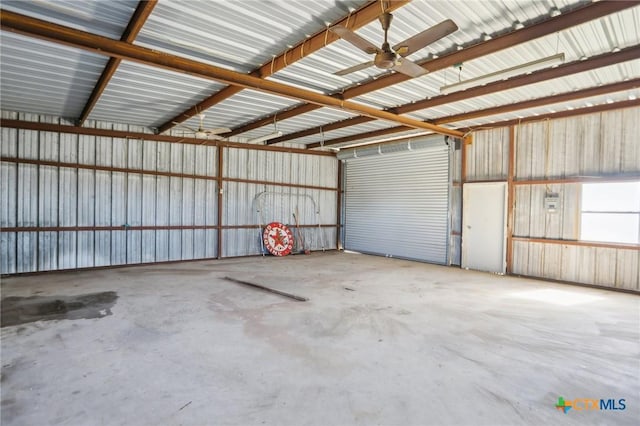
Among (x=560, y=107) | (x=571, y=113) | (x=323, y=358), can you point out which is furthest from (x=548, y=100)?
(x=323, y=358)

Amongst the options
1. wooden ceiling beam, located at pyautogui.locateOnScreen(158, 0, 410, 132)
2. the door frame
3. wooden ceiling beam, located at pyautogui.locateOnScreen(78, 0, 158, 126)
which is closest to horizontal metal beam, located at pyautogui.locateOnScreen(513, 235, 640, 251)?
the door frame

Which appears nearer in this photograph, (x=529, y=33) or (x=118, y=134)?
(x=529, y=33)

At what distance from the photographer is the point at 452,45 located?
424 cm

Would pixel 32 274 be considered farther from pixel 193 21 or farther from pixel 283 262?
pixel 193 21

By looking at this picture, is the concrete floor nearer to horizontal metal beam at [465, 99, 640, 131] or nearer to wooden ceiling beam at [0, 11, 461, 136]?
wooden ceiling beam at [0, 11, 461, 136]

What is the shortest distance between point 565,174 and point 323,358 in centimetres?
632

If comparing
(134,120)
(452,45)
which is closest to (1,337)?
(134,120)

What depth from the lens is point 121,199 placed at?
7992mm

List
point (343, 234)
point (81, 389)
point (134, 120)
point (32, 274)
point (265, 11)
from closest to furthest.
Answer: point (81, 389)
point (265, 11)
point (32, 274)
point (134, 120)
point (343, 234)

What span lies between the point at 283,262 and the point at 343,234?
3.40 m

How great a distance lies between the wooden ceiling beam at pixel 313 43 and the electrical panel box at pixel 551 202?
5.68 meters

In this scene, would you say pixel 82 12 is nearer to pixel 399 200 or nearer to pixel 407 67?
pixel 407 67

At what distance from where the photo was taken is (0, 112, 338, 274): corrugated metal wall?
6.92 metres

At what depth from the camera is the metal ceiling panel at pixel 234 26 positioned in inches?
134
